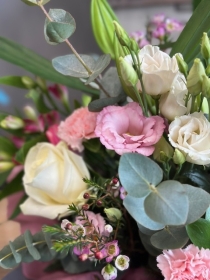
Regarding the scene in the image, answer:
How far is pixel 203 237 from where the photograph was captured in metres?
0.38

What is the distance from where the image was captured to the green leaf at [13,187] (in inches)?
26.1

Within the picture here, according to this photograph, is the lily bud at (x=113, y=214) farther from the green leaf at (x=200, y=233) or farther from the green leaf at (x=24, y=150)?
the green leaf at (x=24, y=150)

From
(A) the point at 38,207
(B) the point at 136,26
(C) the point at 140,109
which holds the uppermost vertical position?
(C) the point at 140,109

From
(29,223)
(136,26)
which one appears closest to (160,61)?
(29,223)

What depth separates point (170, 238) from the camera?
0.39 m

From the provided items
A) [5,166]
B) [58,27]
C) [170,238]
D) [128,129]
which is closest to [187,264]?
[170,238]

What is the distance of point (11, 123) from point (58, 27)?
10.8 inches

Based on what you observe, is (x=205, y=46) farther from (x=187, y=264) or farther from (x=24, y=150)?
(x=24, y=150)

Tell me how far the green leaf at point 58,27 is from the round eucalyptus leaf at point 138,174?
0.14 m

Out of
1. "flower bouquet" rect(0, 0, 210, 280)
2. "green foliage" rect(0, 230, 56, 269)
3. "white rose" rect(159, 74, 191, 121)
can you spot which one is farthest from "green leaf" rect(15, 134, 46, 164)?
"white rose" rect(159, 74, 191, 121)

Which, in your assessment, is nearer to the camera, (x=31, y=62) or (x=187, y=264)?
(x=187, y=264)

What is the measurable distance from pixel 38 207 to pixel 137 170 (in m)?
0.23

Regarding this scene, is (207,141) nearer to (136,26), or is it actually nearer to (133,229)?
(133,229)

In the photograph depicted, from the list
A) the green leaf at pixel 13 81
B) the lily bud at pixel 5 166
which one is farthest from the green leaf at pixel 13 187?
the green leaf at pixel 13 81
